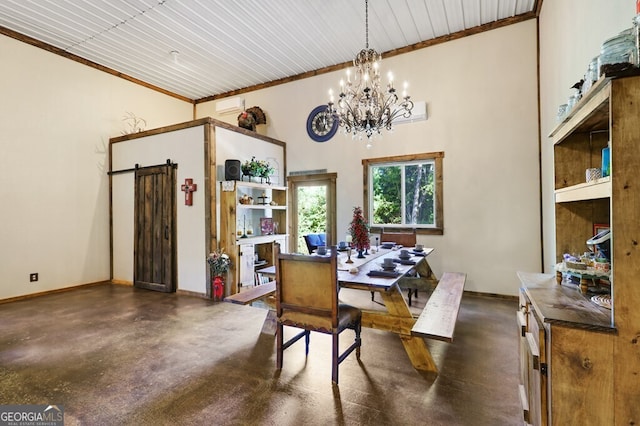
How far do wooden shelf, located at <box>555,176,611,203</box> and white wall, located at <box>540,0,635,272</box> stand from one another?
15.4 inches

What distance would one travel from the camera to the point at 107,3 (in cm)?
401

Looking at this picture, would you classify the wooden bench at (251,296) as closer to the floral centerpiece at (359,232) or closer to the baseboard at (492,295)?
the floral centerpiece at (359,232)

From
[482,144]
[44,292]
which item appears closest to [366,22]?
[482,144]

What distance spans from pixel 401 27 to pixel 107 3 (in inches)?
160

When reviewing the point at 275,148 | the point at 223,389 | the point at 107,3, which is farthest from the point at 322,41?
the point at 223,389

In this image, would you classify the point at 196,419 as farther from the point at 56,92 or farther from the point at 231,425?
the point at 56,92

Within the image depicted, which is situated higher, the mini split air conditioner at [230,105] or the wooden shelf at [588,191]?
the mini split air conditioner at [230,105]

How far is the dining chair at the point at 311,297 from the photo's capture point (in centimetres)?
Answer: 220

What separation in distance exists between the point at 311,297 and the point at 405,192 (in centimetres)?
339

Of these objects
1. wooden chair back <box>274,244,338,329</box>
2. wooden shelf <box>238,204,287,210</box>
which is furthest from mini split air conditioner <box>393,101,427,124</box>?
wooden chair back <box>274,244,338,329</box>

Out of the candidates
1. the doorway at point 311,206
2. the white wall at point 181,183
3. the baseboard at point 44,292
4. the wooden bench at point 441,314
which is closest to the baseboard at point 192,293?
the white wall at point 181,183

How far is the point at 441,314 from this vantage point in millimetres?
2477

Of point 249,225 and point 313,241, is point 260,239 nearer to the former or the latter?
point 249,225

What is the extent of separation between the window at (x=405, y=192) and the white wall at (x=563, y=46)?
140 centimetres
